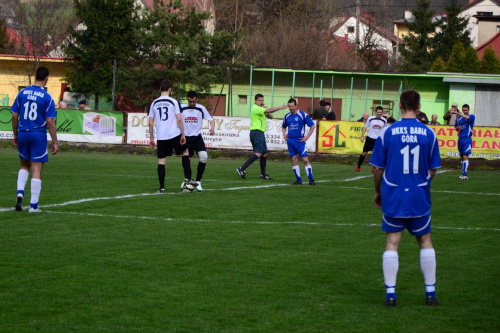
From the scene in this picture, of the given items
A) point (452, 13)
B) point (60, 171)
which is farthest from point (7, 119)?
point (452, 13)

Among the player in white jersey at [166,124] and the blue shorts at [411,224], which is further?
the player in white jersey at [166,124]

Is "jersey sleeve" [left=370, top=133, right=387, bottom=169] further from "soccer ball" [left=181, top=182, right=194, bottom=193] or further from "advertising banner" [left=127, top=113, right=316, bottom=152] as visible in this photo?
"advertising banner" [left=127, top=113, right=316, bottom=152]

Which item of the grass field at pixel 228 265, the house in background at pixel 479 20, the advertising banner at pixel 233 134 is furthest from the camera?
the house in background at pixel 479 20


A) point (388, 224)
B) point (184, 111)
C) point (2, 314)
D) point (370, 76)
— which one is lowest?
point (2, 314)

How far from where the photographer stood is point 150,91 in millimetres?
38844

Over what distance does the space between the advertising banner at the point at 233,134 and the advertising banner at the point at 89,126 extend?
653 millimetres

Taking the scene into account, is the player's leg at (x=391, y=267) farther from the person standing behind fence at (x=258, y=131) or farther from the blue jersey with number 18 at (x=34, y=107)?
the person standing behind fence at (x=258, y=131)

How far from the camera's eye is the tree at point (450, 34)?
2625 inches

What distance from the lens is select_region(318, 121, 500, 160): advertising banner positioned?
2759 cm

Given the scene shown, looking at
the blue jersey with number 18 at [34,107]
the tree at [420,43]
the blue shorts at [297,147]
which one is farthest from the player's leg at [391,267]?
→ the tree at [420,43]

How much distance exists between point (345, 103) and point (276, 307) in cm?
3772

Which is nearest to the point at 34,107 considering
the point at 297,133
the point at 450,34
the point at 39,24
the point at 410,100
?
the point at 410,100

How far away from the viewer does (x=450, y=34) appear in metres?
67.4

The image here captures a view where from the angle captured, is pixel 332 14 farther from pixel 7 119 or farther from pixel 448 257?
pixel 448 257
